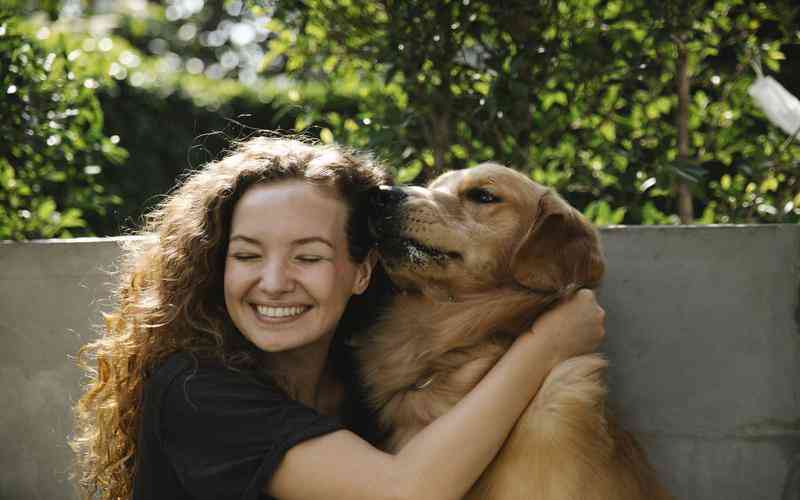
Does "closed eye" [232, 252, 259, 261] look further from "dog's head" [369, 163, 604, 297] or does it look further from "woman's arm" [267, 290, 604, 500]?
"woman's arm" [267, 290, 604, 500]

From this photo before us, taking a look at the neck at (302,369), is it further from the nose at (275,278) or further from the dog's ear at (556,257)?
the dog's ear at (556,257)

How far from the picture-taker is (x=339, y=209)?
88.3 inches

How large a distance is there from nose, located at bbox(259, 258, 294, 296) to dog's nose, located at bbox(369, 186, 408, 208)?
1.30ft

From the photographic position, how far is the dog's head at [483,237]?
2.28m

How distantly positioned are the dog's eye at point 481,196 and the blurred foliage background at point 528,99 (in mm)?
817

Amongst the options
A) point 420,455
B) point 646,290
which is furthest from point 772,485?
point 420,455

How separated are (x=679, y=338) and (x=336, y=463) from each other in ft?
4.25

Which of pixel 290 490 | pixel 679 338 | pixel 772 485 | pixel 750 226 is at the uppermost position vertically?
pixel 750 226

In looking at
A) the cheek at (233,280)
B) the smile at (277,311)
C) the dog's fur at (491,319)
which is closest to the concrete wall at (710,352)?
the dog's fur at (491,319)

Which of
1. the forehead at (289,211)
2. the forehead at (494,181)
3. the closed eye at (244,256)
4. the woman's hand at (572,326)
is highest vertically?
the forehead at (494,181)

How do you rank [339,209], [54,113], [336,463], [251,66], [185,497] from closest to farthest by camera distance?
[336,463] → [185,497] → [339,209] → [54,113] → [251,66]

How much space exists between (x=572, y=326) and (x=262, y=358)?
2.94ft

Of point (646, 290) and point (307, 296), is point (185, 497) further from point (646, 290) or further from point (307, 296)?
point (646, 290)

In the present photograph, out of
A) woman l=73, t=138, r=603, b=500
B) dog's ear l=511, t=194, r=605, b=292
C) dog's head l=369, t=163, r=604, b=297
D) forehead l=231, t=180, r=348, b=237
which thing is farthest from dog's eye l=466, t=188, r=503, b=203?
forehead l=231, t=180, r=348, b=237
